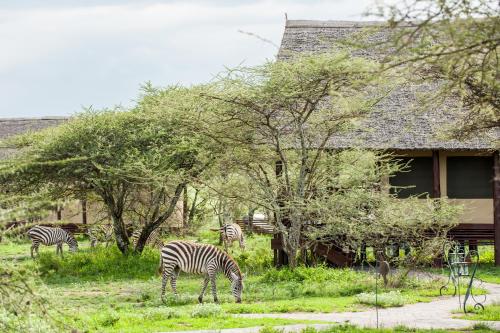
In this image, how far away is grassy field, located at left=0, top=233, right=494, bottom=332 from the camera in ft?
48.4

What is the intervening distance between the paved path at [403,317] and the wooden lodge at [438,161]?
307 inches

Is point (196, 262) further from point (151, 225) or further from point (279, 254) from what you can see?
point (151, 225)

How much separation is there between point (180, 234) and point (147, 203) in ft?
10.3

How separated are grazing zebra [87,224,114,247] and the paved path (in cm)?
1601

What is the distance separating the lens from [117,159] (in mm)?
26281

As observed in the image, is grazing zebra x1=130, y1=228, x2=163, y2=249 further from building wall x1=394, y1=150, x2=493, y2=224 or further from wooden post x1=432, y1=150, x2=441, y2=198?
wooden post x1=432, y1=150, x2=441, y2=198

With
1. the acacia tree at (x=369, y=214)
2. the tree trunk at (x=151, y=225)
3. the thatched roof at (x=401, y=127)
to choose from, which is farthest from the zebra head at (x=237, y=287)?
the tree trunk at (x=151, y=225)

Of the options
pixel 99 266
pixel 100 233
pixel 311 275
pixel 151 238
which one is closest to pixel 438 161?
pixel 311 275

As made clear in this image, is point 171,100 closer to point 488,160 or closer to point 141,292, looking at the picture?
point 141,292

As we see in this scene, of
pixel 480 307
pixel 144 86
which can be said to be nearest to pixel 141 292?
pixel 480 307

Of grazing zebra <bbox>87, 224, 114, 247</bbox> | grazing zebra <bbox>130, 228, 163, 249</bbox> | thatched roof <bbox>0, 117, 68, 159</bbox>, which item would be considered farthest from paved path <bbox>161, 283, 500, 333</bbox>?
thatched roof <bbox>0, 117, 68, 159</bbox>

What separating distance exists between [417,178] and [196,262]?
8.98 meters

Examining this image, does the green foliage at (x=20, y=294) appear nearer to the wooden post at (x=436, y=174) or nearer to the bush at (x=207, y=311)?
the bush at (x=207, y=311)

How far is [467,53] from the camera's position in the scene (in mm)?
9805
